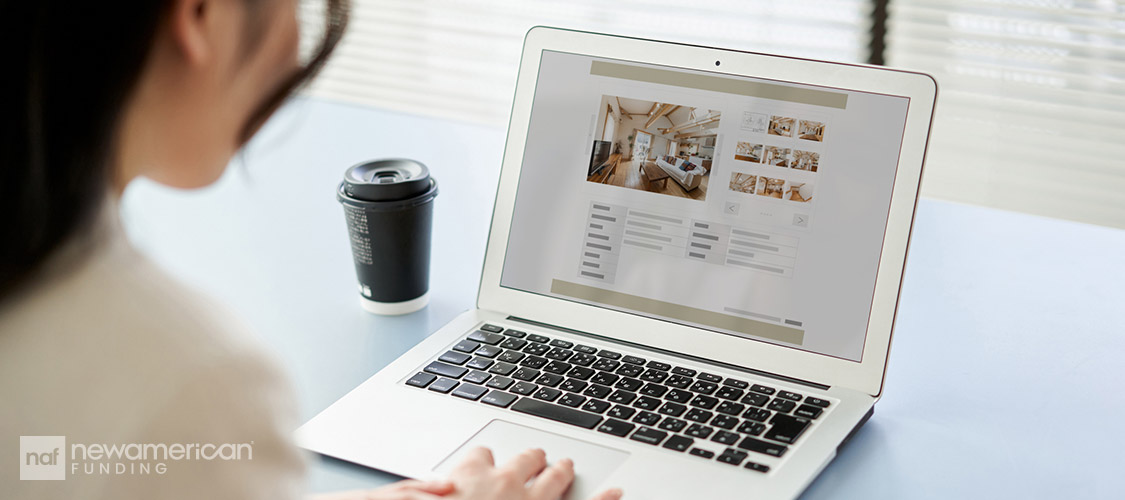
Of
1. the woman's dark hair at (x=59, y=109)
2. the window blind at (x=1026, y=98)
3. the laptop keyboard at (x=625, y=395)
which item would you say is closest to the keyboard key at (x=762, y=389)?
the laptop keyboard at (x=625, y=395)

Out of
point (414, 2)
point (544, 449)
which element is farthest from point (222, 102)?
point (414, 2)

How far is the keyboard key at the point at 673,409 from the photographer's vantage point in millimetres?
784

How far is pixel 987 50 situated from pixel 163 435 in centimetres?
227

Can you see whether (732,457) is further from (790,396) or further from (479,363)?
(479,363)

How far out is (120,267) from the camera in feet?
1.62

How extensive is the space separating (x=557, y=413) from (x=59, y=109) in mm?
462

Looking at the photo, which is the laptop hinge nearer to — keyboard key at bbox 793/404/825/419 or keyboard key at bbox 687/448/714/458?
keyboard key at bbox 793/404/825/419

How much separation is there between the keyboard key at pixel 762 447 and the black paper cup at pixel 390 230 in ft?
1.36

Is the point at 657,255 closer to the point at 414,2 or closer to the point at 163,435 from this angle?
the point at 163,435

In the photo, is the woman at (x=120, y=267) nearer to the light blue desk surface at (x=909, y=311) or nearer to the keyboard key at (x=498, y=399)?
the light blue desk surface at (x=909, y=311)

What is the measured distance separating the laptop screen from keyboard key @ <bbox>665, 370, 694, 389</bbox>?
0.07 meters

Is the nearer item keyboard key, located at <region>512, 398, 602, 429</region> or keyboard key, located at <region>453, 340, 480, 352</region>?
keyboard key, located at <region>512, 398, 602, 429</region>

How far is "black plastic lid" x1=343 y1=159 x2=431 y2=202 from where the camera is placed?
952mm

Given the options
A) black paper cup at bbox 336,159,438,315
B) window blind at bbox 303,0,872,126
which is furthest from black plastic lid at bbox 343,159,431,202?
window blind at bbox 303,0,872,126
